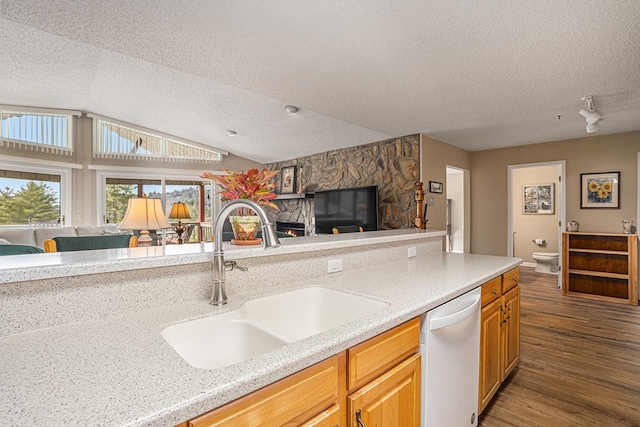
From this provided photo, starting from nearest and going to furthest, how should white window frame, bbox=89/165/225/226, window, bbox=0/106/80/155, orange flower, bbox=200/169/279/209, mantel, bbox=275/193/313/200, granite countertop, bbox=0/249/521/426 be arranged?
granite countertop, bbox=0/249/521/426, orange flower, bbox=200/169/279/209, window, bbox=0/106/80/155, white window frame, bbox=89/165/225/226, mantel, bbox=275/193/313/200

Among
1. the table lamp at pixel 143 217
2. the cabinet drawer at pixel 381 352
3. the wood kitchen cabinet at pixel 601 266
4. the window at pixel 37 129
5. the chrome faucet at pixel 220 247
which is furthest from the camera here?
the window at pixel 37 129

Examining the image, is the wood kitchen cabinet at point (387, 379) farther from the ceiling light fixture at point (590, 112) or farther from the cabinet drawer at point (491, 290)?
the ceiling light fixture at point (590, 112)

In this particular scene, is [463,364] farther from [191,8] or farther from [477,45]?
[191,8]

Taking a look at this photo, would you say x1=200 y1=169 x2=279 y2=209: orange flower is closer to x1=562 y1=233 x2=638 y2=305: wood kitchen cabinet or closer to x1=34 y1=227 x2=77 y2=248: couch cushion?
x1=562 y1=233 x2=638 y2=305: wood kitchen cabinet

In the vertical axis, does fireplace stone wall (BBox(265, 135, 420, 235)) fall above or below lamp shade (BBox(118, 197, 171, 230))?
above

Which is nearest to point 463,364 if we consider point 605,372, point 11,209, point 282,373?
point 282,373

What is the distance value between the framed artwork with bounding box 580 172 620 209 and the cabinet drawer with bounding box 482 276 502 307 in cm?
386

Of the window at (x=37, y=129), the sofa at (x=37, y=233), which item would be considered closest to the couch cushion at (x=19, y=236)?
the sofa at (x=37, y=233)

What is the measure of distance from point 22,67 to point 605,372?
666cm

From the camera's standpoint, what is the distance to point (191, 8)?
1.96 metres

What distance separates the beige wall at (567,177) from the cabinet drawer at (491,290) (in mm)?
3873

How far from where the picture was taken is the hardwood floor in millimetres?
1923

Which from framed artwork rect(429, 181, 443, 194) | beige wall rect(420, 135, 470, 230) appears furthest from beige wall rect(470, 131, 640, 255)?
framed artwork rect(429, 181, 443, 194)

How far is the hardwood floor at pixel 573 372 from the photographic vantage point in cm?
192
